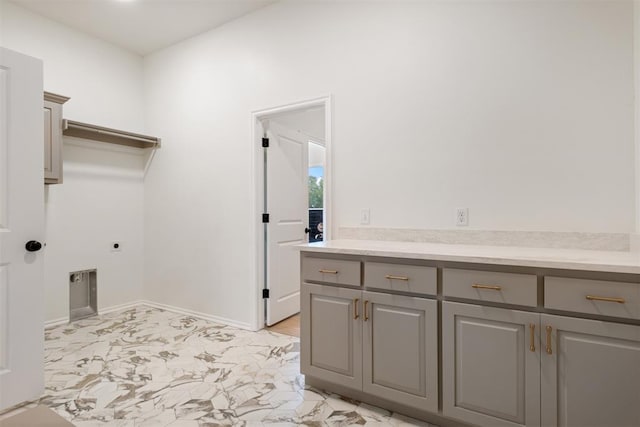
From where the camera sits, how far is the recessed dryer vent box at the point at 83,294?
3611 millimetres

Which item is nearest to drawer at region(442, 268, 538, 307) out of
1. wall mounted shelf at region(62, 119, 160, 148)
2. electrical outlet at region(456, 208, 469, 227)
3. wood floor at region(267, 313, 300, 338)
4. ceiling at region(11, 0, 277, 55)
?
electrical outlet at region(456, 208, 469, 227)

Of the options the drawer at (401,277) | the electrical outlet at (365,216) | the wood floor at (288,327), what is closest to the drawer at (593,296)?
the drawer at (401,277)

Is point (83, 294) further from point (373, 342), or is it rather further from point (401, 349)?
point (401, 349)

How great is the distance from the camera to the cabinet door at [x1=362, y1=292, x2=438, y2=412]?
1.80 meters

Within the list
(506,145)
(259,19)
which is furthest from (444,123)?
(259,19)

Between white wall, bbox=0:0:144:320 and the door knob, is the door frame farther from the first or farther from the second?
white wall, bbox=0:0:144:320

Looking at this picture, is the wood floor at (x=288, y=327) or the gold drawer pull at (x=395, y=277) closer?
the gold drawer pull at (x=395, y=277)

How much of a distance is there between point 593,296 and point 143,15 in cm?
412

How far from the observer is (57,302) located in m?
3.46

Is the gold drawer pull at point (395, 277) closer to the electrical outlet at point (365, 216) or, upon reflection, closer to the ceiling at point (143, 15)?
the electrical outlet at point (365, 216)

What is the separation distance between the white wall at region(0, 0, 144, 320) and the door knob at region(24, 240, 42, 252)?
1585 millimetres

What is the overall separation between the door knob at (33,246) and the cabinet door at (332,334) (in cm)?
163

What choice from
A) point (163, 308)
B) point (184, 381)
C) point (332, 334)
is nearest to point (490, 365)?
point (332, 334)

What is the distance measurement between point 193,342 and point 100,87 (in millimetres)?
2924
